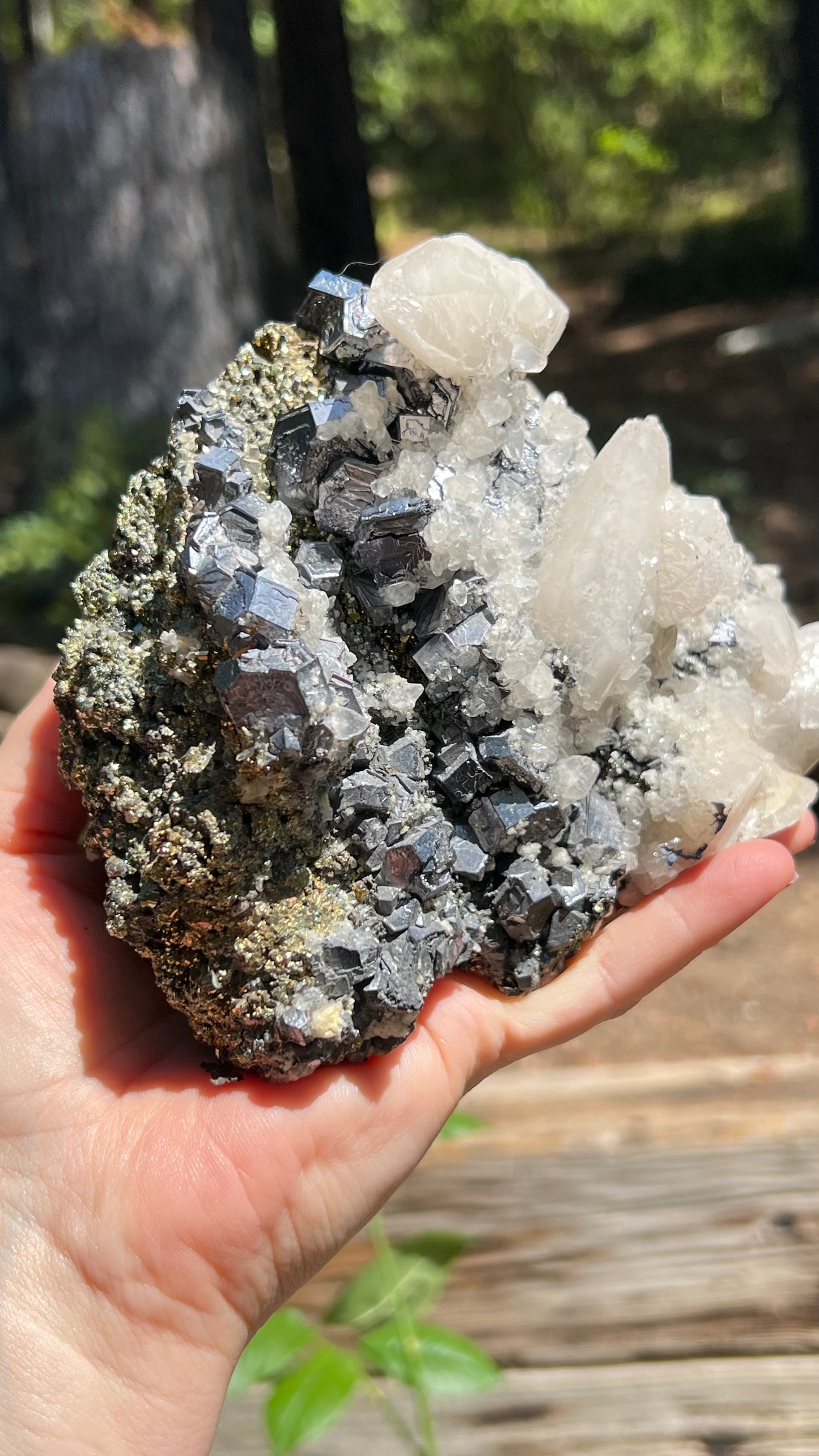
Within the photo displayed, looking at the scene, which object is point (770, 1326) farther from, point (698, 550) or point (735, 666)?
point (698, 550)

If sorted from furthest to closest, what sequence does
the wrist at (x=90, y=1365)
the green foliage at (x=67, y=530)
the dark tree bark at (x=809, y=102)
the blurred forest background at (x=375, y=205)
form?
the dark tree bark at (x=809, y=102) < the blurred forest background at (x=375, y=205) < the green foliage at (x=67, y=530) < the wrist at (x=90, y=1365)

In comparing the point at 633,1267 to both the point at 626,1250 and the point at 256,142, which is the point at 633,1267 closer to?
the point at 626,1250

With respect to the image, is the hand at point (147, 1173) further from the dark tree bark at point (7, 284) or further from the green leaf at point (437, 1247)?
the dark tree bark at point (7, 284)

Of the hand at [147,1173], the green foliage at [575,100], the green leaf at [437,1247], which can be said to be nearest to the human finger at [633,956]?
the hand at [147,1173]

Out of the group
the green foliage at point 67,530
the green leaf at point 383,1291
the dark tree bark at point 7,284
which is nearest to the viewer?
the green leaf at point 383,1291

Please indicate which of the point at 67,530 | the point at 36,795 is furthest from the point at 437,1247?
the point at 67,530

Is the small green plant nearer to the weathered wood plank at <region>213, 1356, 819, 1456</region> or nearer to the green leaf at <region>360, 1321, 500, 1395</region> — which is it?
the green leaf at <region>360, 1321, 500, 1395</region>

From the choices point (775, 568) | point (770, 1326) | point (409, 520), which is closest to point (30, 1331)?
point (409, 520)
